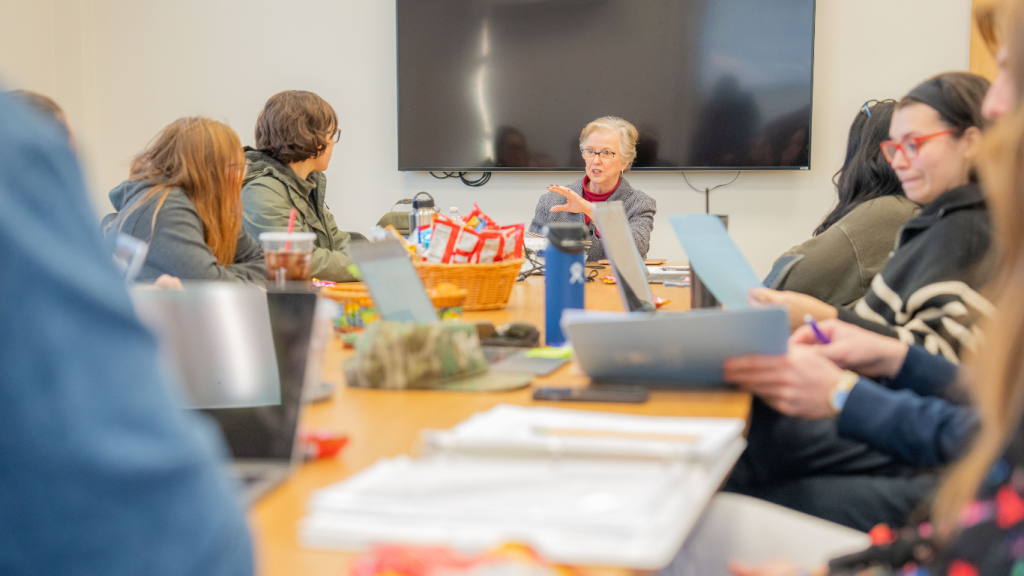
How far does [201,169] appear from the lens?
2.13 metres

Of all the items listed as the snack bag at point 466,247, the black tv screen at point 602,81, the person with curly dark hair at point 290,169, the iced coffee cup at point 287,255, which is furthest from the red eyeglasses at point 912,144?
the black tv screen at point 602,81

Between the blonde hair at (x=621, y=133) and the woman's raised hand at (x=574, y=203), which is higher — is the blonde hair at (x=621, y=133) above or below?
above

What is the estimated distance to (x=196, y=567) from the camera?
378 mm

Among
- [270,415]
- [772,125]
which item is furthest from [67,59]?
[270,415]

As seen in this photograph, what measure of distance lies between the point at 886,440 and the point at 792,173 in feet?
12.2

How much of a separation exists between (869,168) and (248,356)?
6.24 feet

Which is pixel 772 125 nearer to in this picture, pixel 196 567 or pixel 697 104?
pixel 697 104

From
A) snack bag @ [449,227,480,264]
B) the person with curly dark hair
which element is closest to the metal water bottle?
snack bag @ [449,227,480,264]

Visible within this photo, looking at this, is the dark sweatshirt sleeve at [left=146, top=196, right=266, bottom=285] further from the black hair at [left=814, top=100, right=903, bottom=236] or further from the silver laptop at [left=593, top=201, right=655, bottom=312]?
the black hair at [left=814, top=100, right=903, bottom=236]

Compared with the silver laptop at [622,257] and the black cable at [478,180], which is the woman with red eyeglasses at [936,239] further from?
the black cable at [478,180]

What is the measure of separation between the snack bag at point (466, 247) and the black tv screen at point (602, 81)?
2.94 meters

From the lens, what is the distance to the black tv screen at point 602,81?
4.41 m

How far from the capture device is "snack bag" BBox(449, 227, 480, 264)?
6.04ft

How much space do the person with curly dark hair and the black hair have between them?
5.27 feet
